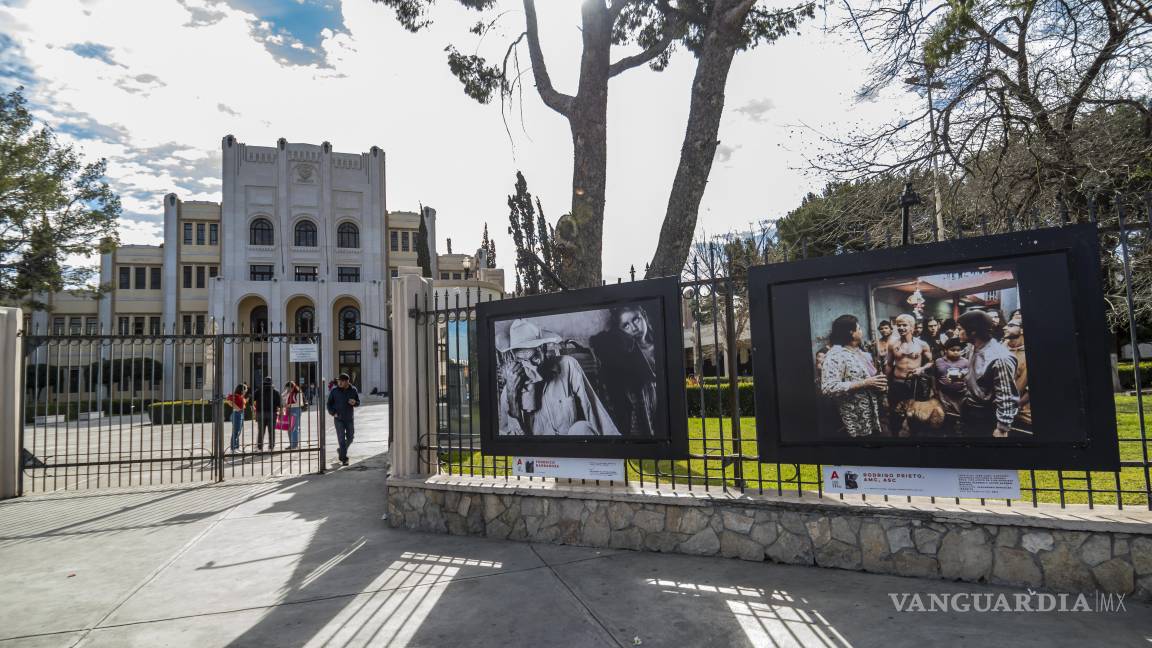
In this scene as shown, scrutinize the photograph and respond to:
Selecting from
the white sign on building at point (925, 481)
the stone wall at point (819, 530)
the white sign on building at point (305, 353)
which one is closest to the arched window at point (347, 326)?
the white sign on building at point (305, 353)

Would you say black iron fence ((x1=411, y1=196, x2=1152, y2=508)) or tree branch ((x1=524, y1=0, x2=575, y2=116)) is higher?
tree branch ((x1=524, y1=0, x2=575, y2=116))

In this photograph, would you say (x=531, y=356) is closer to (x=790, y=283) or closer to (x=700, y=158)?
(x=790, y=283)

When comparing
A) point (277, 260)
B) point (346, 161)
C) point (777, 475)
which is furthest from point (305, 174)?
point (777, 475)

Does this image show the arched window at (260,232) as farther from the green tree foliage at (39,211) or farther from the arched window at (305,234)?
the green tree foliage at (39,211)

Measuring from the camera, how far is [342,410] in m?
11.8

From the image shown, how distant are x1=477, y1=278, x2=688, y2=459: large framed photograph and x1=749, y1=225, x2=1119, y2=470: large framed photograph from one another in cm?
88

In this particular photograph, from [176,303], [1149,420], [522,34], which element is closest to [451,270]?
[176,303]

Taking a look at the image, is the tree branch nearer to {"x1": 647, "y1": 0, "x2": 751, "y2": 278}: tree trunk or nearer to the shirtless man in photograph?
{"x1": 647, "y1": 0, "x2": 751, "y2": 278}: tree trunk

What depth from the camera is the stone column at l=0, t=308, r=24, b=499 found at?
29.7ft

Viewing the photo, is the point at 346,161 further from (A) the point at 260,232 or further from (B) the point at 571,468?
(B) the point at 571,468

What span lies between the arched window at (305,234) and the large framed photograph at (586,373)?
44.9 metres

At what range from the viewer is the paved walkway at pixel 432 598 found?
381 centimetres

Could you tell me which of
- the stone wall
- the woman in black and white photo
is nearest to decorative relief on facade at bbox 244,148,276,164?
the stone wall

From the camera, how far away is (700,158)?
972 centimetres
